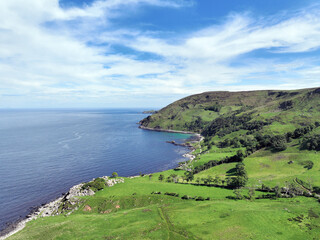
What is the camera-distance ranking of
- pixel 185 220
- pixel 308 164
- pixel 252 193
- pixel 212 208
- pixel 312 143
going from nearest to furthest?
pixel 185 220 → pixel 212 208 → pixel 252 193 → pixel 308 164 → pixel 312 143

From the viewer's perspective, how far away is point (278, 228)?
57156 millimetres

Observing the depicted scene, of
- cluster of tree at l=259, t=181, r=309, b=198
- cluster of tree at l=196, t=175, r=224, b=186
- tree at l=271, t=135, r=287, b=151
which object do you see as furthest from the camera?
tree at l=271, t=135, r=287, b=151

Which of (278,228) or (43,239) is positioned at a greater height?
(278,228)

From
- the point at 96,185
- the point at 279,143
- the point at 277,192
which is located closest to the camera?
the point at 277,192

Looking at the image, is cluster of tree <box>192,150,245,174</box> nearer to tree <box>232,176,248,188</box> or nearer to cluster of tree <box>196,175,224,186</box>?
cluster of tree <box>196,175,224,186</box>

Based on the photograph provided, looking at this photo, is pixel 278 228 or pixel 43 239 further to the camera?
pixel 43 239

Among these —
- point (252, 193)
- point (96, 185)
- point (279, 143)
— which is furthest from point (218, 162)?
point (96, 185)

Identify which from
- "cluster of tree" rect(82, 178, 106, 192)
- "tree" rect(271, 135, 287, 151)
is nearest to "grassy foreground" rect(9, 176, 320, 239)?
"cluster of tree" rect(82, 178, 106, 192)

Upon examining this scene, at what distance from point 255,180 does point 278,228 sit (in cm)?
5189

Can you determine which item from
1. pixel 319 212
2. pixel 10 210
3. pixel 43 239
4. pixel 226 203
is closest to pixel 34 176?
pixel 10 210

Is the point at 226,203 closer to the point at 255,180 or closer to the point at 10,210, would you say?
the point at 255,180

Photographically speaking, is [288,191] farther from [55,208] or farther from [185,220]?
[55,208]

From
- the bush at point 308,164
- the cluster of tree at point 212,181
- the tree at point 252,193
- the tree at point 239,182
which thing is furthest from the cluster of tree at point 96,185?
the bush at point 308,164

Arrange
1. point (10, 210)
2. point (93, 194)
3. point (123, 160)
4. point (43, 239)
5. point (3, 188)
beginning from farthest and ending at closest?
point (123, 160) → point (3, 188) → point (93, 194) → point (10, 210) → point (43, 239)
